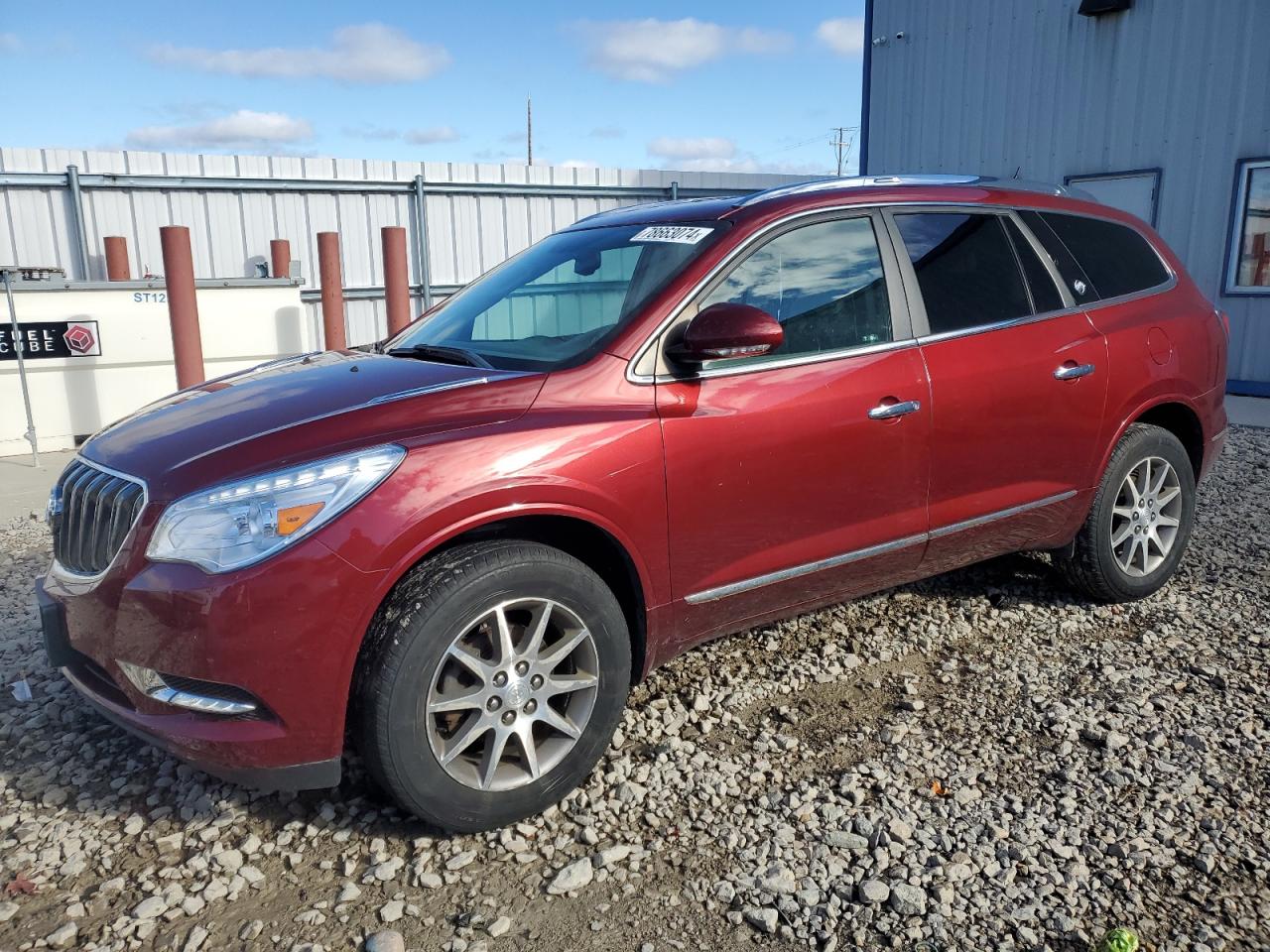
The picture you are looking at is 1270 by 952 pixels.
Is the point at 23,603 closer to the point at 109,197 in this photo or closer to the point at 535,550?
the point at 535,550

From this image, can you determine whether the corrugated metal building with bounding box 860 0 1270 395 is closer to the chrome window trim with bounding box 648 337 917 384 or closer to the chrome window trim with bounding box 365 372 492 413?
the chrome window trim with bounding box 648 337 917 384

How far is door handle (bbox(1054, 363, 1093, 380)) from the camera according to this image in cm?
370

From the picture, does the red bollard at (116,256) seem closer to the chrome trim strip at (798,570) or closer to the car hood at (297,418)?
the car hood at (297,418)

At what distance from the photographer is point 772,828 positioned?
8.73 ft

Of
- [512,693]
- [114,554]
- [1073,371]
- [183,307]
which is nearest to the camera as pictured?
[114,554]

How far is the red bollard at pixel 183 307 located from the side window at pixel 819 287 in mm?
6603

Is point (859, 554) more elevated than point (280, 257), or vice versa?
point (280, 257)

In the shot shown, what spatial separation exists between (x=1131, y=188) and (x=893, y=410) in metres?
9.52

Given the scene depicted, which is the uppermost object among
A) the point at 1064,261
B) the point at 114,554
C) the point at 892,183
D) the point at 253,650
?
the point at 892,183

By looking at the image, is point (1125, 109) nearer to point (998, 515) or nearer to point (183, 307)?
point (998, 515)

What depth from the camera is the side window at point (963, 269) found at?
3.51m

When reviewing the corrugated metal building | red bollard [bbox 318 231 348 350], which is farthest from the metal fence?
the corrugated metal building

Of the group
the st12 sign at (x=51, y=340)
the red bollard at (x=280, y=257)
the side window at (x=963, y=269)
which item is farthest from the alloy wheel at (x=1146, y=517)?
the red bollard at (x=280, y=257)

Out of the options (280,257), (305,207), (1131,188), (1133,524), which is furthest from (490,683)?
(305,207)
